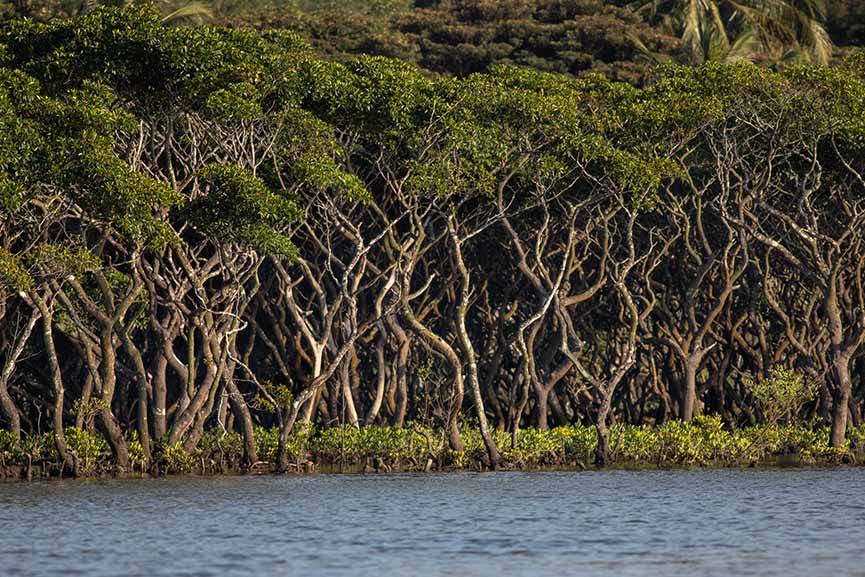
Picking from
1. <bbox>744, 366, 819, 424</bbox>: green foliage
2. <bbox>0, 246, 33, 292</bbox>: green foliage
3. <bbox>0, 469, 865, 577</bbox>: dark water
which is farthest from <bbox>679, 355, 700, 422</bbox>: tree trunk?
<bbox>0, 246, 33, 292</bbox>: green foliage

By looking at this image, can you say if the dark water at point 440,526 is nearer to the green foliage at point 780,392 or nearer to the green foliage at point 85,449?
the green foliage at point 85,449

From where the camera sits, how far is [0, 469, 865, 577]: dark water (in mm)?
20234

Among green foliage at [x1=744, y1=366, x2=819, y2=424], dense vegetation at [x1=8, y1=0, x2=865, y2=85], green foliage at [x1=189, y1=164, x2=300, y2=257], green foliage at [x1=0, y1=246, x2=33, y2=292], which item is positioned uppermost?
dense vegetation at [x1=8, y1=0, x2=865, y2=85]

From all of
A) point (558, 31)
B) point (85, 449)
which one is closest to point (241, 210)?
point (85, 449)

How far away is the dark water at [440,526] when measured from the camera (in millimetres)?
20234

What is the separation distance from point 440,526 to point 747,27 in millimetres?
36588

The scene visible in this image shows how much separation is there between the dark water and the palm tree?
21505 millimetres

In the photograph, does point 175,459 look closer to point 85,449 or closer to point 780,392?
point 85,449

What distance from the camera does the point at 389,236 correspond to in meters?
40.2

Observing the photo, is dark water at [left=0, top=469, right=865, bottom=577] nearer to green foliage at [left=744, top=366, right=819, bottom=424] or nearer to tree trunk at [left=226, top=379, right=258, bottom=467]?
tree trunk at [left=226, top=379, right=258, bottom=467]

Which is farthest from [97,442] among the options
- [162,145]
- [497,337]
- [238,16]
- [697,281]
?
[238,16]

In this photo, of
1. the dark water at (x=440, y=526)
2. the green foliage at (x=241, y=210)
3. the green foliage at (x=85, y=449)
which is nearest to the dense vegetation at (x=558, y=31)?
the green foliage at (x=241, y=210)

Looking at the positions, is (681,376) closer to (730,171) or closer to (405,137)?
(730,171)

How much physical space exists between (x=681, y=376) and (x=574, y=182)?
9.72 metres
